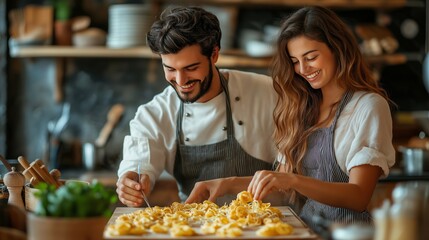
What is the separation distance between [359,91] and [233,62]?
2.05 metres

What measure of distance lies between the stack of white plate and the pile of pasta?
228 cm

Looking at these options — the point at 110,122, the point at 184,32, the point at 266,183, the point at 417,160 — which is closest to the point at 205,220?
the point at 266,183

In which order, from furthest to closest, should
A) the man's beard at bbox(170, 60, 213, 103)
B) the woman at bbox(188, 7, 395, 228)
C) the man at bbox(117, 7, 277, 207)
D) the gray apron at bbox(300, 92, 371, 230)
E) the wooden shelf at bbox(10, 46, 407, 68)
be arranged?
the wooden shelf at bbox(10, 46, 407, 68)
the man at bbox(117, 7, 277, 207)
the man's beard at bbox(170, 60, 213, 103)
the gray apron at bbox(300, 92, 371, 230)
the woman at bbox(188, 7, 395, 228)

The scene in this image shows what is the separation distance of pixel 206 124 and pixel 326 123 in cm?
55

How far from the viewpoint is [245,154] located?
9.83ft

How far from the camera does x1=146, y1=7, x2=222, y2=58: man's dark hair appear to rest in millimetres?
2693

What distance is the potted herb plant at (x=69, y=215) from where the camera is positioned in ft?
5.39

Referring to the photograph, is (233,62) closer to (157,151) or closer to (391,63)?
(391,63)

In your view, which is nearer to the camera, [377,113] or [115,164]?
[377,113]

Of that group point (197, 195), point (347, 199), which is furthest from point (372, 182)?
point (197, 195)

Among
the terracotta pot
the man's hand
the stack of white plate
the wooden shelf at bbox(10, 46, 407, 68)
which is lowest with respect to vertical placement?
the man's hand

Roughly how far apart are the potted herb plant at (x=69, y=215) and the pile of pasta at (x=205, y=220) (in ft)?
1.31

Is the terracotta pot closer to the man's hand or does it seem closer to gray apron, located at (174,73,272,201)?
the man's hand

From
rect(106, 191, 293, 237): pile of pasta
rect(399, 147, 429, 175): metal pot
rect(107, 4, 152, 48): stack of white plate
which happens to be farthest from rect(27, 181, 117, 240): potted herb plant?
rect(399, 147, 429, 175): metal pot
